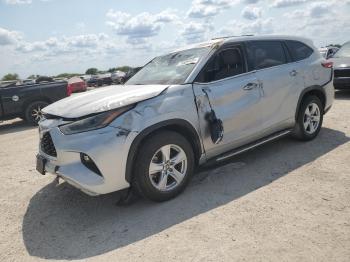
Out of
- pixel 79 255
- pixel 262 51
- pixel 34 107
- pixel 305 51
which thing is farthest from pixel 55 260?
pixel 34 107

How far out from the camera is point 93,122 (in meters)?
3.96

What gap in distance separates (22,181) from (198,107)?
118 inches

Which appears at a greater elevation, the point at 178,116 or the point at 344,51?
the point at 344,51

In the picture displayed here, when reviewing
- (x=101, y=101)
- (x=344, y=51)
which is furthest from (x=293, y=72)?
(x=344, y=51)

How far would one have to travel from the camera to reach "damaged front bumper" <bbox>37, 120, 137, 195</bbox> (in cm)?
386

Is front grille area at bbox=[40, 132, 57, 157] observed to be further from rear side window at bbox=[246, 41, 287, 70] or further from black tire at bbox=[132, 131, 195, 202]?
rear side window at bbox=[246, 41, 287, 70]

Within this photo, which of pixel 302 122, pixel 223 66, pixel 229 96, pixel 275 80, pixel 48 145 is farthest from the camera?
pixel 302 122

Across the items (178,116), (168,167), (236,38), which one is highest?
(236,38)

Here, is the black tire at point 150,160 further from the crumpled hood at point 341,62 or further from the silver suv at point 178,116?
the crumpled hood at point 341,62

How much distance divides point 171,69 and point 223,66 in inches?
26.9

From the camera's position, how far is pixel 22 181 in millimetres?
5703

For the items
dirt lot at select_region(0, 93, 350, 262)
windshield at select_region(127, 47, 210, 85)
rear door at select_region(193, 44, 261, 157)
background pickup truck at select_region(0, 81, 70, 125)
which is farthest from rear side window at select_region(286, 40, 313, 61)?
background pickup truck at select_region(0, 81, 70, 125)

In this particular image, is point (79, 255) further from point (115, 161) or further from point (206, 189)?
point (206, 189)

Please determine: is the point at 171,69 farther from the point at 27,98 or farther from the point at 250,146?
the point at 27,98
